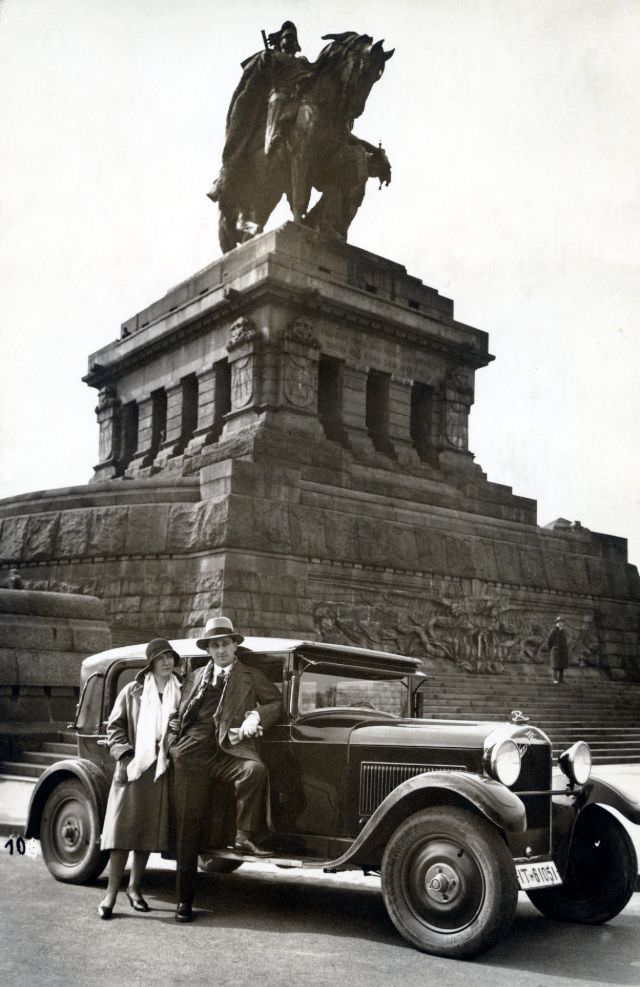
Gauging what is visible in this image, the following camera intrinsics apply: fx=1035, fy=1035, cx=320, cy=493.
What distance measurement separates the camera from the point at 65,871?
7133 mm

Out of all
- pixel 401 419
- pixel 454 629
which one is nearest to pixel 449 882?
pixel 454 629

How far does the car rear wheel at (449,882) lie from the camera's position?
524 centimetres

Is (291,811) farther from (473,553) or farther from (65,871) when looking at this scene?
(473,553)

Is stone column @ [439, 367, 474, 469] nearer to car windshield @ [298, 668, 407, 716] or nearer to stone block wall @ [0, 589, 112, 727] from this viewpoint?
stone block wall @ [0, 589, 112, 727]

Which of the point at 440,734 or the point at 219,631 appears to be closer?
the point at 440,734

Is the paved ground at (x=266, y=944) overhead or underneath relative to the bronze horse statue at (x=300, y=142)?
underneath

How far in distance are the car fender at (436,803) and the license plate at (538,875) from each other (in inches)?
11.6

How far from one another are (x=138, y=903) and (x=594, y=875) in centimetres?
277

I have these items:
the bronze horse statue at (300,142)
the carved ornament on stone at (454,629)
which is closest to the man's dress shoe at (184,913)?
the carved ornament on stone at (454,629)

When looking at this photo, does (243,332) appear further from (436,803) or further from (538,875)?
(538,875)

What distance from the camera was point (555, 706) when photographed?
68.0ft

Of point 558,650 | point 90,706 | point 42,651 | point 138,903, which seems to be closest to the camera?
point 138,903

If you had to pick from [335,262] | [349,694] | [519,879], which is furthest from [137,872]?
[335,262]

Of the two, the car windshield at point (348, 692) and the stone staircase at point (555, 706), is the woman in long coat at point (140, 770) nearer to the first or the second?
the car windshield at point (348, 692)
